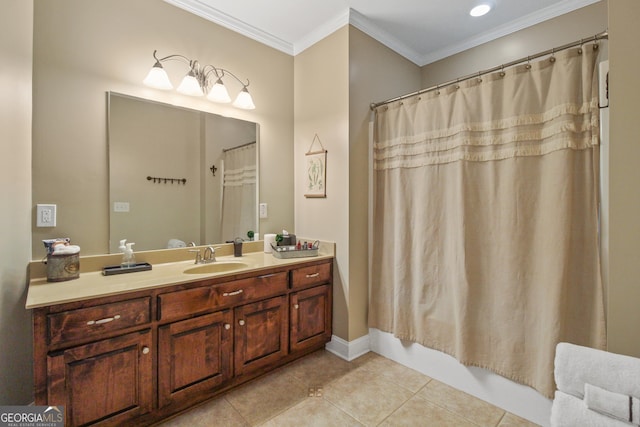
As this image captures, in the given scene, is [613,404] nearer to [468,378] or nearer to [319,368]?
[468,378]

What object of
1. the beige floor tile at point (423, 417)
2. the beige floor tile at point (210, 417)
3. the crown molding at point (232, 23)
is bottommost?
the beige floor tile at point (423, 417)

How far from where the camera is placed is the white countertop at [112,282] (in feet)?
4.34

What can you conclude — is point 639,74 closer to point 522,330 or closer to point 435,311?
point 522,330

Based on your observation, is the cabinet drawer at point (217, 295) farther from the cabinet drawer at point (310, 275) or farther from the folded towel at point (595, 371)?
the folded towel at point (595, 371)

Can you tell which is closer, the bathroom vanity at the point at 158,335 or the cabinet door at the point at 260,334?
the bathroom vanity at the point at 158,335

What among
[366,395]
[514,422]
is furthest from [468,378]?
[366,395]

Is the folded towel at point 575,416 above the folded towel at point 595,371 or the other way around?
the other way around

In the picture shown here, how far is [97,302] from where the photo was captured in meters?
1.38

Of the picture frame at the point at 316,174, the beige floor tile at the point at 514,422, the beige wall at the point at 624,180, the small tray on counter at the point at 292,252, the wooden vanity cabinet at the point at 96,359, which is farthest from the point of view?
the picture frame at the point at 316,174

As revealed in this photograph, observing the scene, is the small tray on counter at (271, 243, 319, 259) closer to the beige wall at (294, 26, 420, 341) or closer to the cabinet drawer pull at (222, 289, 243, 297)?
the beige wall at (294, 26, 420, 341)

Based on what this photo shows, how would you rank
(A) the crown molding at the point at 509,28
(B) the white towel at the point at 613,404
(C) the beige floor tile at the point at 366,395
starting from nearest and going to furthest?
1. (B) the white towel at the point at 613,404
2. (C) the beige floor tile at the point at 366,395
3. (A) the crown molding at the point at 509,28

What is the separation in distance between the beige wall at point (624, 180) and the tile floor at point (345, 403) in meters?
0.91

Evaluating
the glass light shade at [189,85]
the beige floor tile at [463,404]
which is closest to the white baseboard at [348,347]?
the beige floor tile at [463,404]

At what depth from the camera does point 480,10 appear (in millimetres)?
2273
